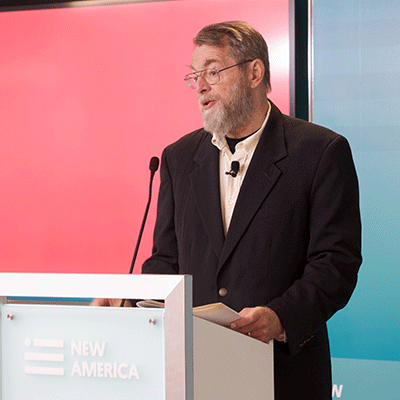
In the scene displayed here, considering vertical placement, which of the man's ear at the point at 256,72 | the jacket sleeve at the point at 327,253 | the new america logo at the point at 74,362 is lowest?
the new america logo at the point at 74,362

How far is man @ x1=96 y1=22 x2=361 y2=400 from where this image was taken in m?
1.45

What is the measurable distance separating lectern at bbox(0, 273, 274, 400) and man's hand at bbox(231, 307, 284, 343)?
1.08ft

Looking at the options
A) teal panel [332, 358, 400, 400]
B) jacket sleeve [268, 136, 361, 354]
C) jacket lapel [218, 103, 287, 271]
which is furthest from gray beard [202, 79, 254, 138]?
teal panel [332, 358, 400, 400]

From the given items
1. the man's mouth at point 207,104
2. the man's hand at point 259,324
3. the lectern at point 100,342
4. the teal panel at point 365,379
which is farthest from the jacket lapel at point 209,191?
the teal panel at point 365,379

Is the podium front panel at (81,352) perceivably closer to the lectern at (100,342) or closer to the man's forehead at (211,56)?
the lectern at (100,342)

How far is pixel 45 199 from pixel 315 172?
1878 mm

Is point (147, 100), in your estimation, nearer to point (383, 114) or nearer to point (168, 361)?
point (383, 114)

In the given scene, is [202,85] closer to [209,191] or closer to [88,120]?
[209,191]

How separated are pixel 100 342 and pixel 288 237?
0.89m

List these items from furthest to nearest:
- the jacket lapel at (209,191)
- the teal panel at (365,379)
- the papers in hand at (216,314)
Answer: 1. the teal panel at (365,379)
2. the jacket lapel at (209,191)
3. the papers in hand at (216,314)

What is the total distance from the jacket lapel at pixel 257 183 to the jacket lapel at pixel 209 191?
0.04 m

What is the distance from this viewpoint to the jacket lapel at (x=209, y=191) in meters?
1.58

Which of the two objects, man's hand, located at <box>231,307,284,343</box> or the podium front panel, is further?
man's hand, located at <box>231,307,284,343</box>

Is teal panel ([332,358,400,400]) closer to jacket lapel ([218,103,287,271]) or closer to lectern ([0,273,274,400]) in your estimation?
jacket lapel ([218,103,287,271])
